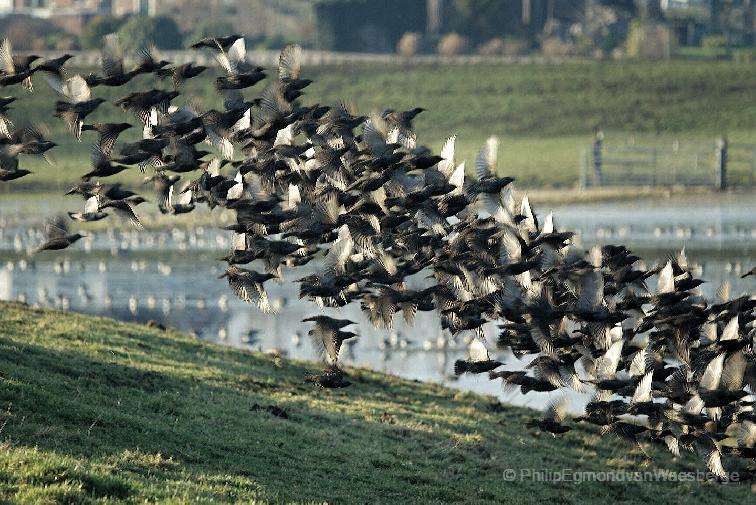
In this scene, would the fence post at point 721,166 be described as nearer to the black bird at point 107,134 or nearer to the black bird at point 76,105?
the black bird at point 107,134

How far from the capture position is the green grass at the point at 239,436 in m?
14.4

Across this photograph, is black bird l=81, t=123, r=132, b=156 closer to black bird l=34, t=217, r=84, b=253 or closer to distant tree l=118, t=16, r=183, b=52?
black bird l=34, t=217, r=84, b=253

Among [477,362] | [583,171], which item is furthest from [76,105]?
[583,171]

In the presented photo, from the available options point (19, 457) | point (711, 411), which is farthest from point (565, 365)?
point (19, 457)

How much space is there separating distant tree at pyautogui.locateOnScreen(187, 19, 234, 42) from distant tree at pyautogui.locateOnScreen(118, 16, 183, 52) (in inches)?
50.9

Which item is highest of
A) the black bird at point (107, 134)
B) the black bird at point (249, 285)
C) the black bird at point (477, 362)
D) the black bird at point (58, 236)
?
the black bird at point (107, 134)

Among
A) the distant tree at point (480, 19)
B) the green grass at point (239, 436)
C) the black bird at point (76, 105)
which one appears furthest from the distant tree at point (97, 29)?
the black bird at point (76, 105)

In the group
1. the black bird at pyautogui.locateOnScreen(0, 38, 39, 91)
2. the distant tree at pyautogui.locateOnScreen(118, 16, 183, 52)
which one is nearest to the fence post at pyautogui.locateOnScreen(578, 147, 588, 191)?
the distant tree at pyautogui.locateOnScreen(118, 16, 183, 52)

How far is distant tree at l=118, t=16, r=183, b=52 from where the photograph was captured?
10338 cm

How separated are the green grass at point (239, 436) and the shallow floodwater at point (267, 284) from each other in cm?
525

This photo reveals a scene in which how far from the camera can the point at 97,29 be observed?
340ft

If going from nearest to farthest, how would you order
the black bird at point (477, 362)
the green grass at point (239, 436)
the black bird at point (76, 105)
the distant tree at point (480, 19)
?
the green grass at point (239, 436)
the black bird at point (76, 105)
the black bird at point (477, 362)
the distant tree at point (480, 19)

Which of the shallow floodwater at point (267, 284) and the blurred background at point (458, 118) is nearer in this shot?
the shallow floodwater at point (267, 284)

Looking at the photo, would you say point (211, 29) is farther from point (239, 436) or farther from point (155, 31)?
point (239, 436)
